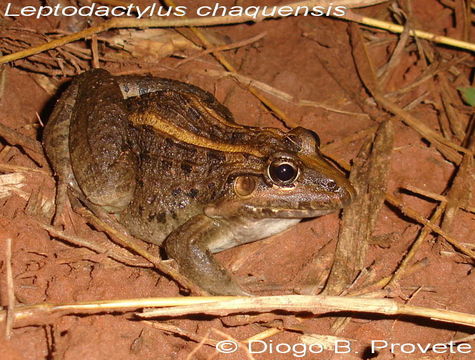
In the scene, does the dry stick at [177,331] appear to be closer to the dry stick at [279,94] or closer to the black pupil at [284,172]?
the black pupil at [284,172]

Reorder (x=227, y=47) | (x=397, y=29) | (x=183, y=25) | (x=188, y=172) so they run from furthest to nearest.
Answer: (x=397, y=29) < (x=227, y=47) < (x=183, y=25) < (x=188, y=172)

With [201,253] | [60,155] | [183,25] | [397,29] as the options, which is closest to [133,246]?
[201,253]

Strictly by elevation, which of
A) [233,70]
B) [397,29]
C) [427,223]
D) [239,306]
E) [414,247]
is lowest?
[239,306]

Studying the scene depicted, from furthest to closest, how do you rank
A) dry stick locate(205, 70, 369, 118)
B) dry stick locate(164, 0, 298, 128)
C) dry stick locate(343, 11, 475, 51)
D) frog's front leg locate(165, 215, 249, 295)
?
dry stick locate(343, 11, 475, 51)
dry stick locate(205, 70, 369, 118)
dry stick locate(164, 0, 298, 128)
frog's front leg locate(165, 215, 249, 295)

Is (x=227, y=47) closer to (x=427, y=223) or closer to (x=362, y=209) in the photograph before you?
(x=362, y=209)

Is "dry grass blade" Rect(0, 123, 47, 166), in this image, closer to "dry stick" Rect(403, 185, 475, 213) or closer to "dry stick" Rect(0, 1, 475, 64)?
A: "dry stick" Rect(0, 1, 475, 64)

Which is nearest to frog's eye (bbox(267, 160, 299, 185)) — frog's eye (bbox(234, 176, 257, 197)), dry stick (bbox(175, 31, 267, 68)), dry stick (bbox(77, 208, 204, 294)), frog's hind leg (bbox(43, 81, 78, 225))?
frog's eye (bbox(234, 176, 257, 197))

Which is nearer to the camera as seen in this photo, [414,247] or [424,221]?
[414,247]
